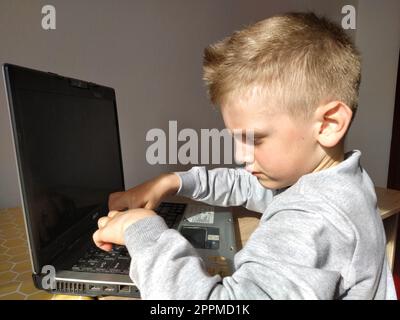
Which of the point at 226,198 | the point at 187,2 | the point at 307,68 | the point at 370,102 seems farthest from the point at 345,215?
the point at 370,102

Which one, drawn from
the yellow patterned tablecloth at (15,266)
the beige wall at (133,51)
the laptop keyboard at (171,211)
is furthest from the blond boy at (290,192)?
the beige wall at (133,51)

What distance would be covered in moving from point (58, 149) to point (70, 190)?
0.26ft

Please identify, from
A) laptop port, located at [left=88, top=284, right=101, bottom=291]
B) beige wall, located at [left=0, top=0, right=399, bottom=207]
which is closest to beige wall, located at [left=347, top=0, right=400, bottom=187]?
beige wall, located at [left=0, top=0, right=399, bottom=207]

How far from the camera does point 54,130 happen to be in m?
0.51

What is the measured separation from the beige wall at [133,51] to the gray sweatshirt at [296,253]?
0.70 metres

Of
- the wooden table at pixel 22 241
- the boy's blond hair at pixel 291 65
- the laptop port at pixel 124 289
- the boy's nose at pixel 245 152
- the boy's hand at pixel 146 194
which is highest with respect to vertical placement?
the boy's blond hair at pixel 291 65

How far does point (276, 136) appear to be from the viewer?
42 centimetres

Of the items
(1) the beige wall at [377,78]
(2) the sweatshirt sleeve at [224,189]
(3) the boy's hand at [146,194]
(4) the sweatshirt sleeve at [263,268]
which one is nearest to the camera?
(4) the sweatshirt sleeve at [263,268]

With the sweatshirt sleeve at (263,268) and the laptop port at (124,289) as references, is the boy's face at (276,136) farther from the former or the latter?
the laptop port at (124,289)

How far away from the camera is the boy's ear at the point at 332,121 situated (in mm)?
420

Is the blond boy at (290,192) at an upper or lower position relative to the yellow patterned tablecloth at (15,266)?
upper

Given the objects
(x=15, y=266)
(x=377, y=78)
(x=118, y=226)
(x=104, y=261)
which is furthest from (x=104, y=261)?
(x=377, y=78)

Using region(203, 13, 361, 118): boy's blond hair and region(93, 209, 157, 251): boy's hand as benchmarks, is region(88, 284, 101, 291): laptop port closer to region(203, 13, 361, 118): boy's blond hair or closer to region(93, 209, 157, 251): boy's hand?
region(93, 209, 157, 251): boy's hand

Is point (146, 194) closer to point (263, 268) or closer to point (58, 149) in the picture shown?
point (58, 149)
